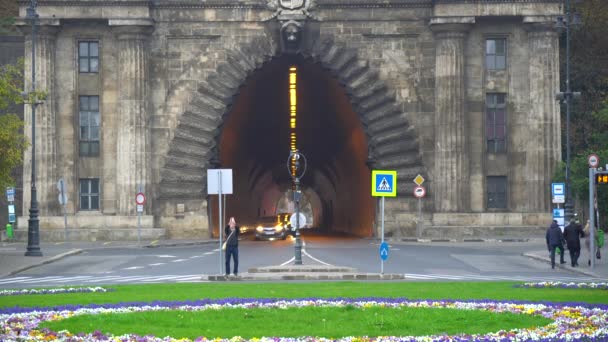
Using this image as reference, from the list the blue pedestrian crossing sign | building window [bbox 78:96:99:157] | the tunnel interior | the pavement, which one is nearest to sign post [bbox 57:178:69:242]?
the pavement

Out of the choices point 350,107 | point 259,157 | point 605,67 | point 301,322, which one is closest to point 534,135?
point 350,107

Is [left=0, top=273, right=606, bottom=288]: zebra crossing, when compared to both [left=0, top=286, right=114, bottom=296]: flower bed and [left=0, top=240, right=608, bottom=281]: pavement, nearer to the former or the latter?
[left=0, top=240, right=608, bottom=281]: pavement

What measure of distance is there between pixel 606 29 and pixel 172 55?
3064cm

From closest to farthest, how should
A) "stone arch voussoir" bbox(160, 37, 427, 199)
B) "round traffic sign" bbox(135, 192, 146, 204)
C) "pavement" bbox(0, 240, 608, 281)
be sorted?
"pavement" bbox(0, 240, 608, 281)
"round traffic sign" bbox(135, 192, 146, 204)
"stone arch voussoir" bbox(160, 37, 427, 199)

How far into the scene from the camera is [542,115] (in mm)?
70125

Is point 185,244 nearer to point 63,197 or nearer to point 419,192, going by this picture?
point 63,197

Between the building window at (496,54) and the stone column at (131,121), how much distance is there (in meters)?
18.2

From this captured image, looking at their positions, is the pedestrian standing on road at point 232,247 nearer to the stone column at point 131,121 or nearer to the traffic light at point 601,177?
the traffic light at point 601,177

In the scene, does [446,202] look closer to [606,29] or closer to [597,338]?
[606,29]

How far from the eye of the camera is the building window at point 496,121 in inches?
2815

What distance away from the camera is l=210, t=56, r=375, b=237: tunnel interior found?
76.6 meters

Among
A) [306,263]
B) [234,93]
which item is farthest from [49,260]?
[234,93]

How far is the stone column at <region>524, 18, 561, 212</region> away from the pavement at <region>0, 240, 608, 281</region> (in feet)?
24.8

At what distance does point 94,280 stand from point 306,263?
8.91 metres
